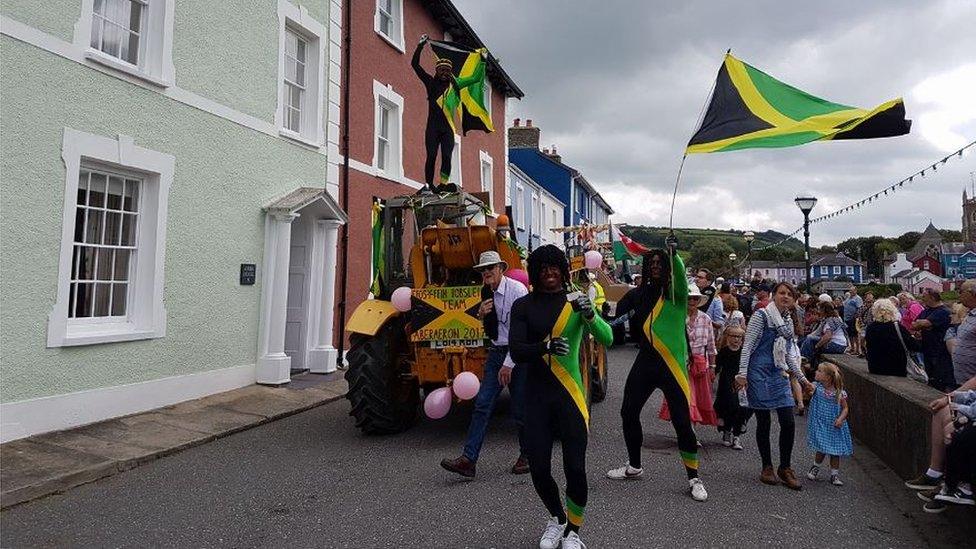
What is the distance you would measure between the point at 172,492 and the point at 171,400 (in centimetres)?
298

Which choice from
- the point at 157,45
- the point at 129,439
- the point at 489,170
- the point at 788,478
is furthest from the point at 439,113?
the point at 489,170

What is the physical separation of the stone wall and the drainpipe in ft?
26.6

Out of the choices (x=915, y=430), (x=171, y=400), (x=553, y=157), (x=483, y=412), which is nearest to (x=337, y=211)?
(x=171, y=400)

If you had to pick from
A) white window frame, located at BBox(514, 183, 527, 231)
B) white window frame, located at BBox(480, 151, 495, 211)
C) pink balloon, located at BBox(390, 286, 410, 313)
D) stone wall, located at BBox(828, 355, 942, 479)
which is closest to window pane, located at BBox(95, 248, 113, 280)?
pink balloon, located at BBox(390, 286, 410, 313)

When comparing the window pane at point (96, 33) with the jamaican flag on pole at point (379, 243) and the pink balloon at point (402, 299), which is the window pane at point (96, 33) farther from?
the pink balloon at point (402, 299)

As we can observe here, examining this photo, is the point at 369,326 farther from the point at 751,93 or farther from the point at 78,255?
the point at 751,93

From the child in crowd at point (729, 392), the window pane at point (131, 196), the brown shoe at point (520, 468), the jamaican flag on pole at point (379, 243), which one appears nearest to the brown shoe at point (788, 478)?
the child in crowd at point (729, 392)

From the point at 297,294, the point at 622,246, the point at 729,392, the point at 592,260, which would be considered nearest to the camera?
the point at 729,392

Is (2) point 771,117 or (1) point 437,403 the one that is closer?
(2) point 771,117

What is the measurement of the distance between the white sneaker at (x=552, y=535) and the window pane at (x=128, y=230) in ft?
20.2

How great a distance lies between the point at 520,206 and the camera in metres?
24.8

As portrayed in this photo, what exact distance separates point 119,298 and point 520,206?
18.7m

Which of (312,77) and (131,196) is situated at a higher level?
(312,77)

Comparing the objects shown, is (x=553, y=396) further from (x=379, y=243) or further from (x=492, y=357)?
(x=379, y=243)
